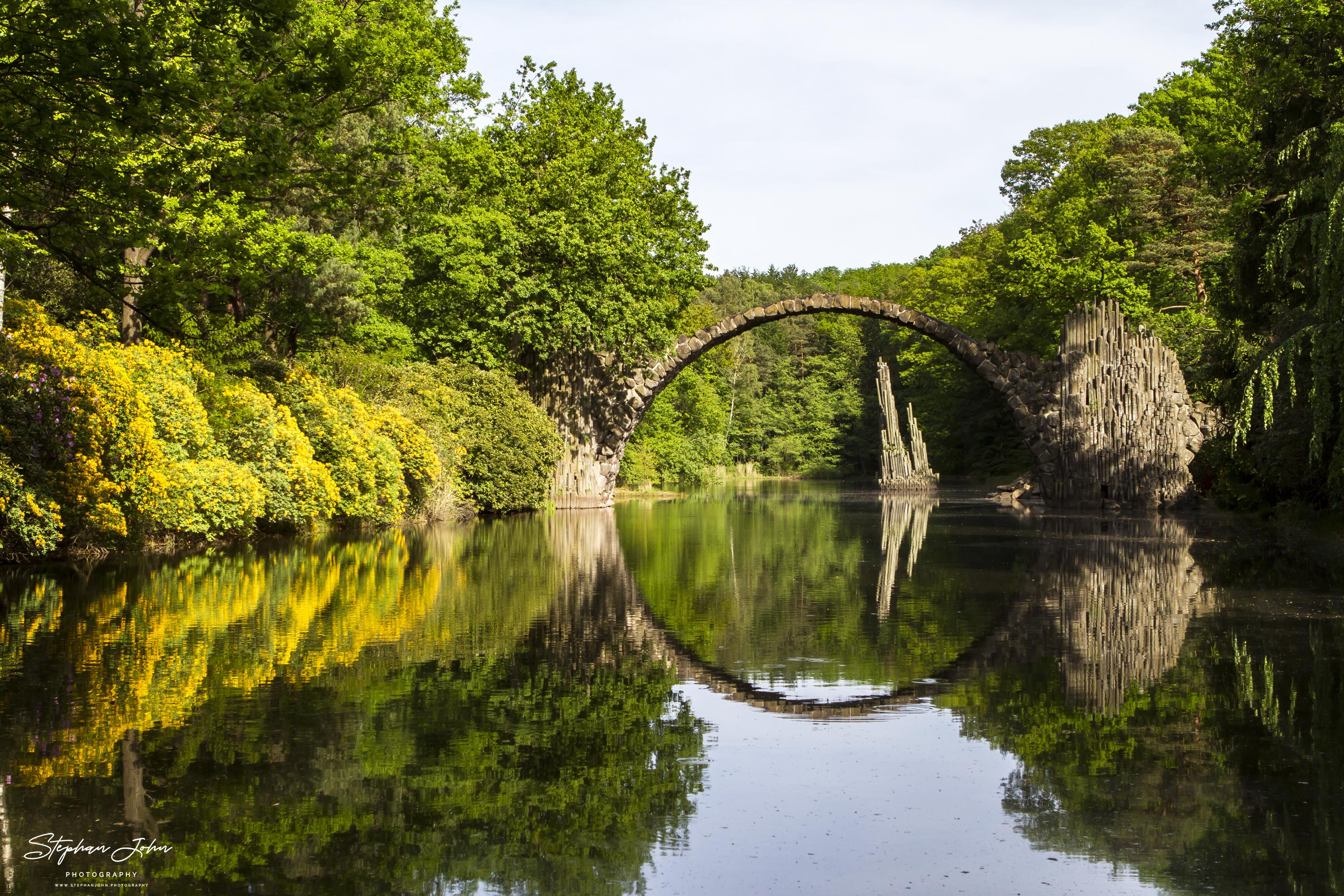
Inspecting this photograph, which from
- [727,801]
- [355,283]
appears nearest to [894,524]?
[355,283]

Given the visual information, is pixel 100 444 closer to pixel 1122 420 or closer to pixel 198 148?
pixel 198 148

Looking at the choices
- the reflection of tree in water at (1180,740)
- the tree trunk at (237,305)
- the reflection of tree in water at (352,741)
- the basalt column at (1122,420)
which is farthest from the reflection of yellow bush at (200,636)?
the basalt column at (1122,420)

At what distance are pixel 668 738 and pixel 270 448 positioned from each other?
13793 mm

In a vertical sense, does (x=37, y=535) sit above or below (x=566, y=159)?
below

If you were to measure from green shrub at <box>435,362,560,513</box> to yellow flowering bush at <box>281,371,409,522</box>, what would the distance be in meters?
5.07

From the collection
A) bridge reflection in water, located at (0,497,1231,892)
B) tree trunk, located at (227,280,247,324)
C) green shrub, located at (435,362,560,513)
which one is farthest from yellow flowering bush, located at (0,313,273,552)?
green shrub, located at (435,362,560,513)

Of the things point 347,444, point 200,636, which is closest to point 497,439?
point 347,444

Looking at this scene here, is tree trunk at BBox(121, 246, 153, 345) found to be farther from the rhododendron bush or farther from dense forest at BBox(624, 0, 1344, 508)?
dense forest at BBox(624, 0, 1344, 508)

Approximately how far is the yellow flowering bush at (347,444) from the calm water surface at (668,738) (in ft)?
25.6

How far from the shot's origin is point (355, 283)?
25422mm

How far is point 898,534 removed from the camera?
23.2 meters

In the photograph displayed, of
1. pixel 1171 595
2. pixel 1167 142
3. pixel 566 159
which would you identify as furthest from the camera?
pixel 1167 142

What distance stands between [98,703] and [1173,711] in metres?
5.92

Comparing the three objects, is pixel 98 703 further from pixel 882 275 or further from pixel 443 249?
pixel 882 275
